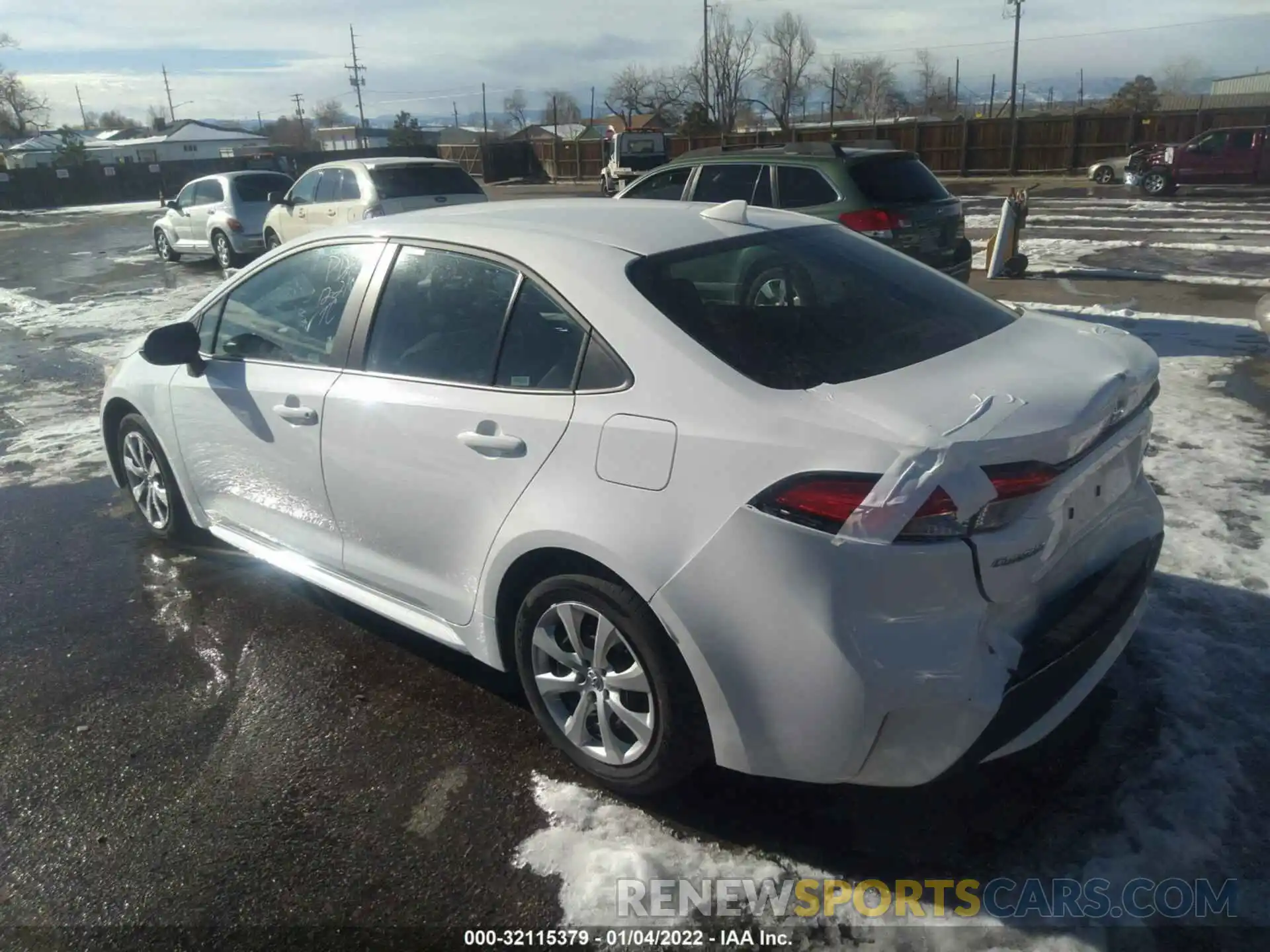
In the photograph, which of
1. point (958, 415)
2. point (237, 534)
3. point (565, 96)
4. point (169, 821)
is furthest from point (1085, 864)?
point (565, 96)

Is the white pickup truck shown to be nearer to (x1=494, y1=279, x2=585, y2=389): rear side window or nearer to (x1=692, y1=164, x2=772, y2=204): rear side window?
(x1=692, y1=164, x2=772, y2=204): rear side window

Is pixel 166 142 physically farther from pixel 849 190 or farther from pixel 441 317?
pixel 441 317

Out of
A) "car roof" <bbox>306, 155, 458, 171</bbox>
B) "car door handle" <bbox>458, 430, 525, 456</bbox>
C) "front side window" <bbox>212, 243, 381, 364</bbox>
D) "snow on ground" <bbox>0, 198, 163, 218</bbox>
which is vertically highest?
"car roof" <bbox>306, 155, 458, 171</bbox>

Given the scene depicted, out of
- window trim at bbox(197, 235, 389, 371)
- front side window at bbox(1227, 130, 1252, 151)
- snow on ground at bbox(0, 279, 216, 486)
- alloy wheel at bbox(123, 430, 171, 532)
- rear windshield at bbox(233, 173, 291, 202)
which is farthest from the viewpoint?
front side window at bbox(1227, 130, 1252, 151)

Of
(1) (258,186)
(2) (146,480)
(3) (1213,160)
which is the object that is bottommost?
(2) (146,480)

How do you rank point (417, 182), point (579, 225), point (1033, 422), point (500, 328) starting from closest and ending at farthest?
1. point (1033, 422)
2. point (500, 328)
3. point (579, 225)
4. point (417, 182)

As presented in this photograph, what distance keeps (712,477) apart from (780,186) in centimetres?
713

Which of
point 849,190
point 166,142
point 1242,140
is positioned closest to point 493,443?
A: point 849,190

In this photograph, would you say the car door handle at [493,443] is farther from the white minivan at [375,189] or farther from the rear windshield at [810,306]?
the white minivan at [375,189]

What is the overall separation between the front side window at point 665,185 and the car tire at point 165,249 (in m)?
11.7

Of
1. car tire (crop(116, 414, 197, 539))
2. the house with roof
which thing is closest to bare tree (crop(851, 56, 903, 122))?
the house with roof

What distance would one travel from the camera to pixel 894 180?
8.84 metres

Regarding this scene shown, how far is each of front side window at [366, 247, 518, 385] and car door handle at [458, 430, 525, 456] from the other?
207 millimetres

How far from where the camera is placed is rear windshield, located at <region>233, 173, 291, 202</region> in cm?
1609
